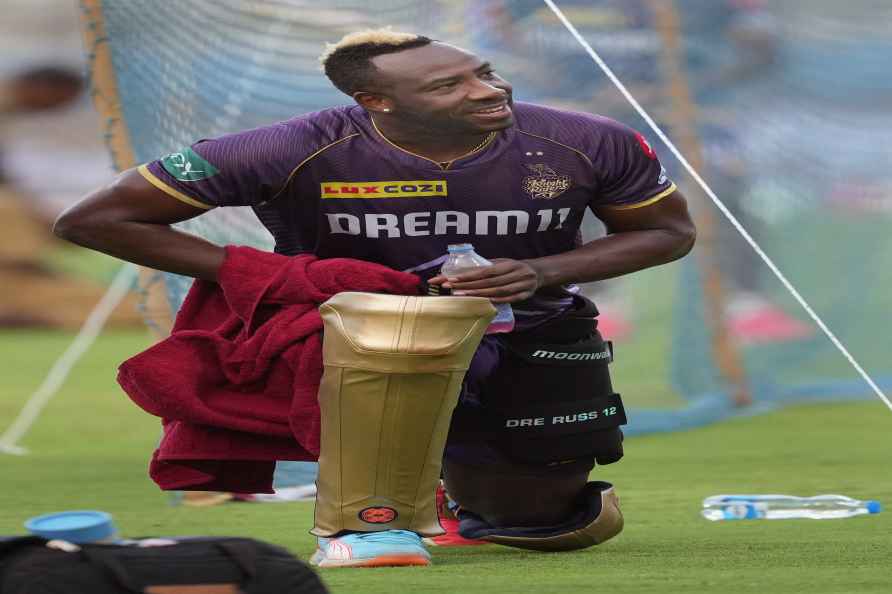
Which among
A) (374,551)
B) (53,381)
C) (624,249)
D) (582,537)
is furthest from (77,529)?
(53,381)

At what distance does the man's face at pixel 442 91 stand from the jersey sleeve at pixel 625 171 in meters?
0.25

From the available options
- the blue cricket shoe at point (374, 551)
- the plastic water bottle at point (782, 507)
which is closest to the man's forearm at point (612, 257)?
the blue cricket shoe at point (374, 551)

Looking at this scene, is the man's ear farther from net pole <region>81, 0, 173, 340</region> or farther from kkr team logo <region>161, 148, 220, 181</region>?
net pole <region>81, 0, 173, 340</region>

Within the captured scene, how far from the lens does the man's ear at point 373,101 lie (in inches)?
147

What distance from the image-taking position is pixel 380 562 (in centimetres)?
343

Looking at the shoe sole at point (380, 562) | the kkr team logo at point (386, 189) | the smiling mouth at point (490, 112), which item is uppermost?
the smiling mouth at point (490, 112)

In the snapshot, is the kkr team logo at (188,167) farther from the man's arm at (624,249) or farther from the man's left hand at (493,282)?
the man's arm at (624,249)

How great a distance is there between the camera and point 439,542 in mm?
4012

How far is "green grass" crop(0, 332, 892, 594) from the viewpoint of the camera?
130 inches

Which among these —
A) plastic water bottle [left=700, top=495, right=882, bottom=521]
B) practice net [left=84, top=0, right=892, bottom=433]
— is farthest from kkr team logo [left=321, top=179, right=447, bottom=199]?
practice net [left=84, top=0, right=892, bottom=433]

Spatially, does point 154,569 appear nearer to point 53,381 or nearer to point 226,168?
point 226,168

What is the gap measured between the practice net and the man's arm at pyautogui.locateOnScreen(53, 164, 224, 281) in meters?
2.23

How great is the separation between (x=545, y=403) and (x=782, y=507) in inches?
36.8

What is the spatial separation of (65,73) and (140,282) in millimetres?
13006
